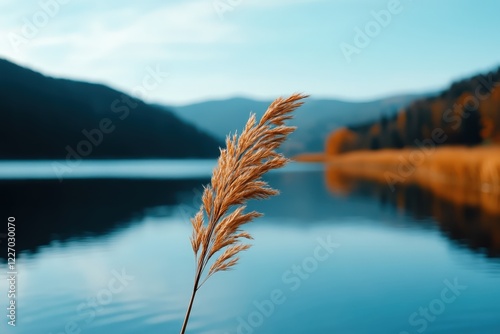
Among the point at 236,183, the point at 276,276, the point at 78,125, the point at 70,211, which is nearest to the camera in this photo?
the point at 236,183

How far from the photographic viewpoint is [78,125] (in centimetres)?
14488

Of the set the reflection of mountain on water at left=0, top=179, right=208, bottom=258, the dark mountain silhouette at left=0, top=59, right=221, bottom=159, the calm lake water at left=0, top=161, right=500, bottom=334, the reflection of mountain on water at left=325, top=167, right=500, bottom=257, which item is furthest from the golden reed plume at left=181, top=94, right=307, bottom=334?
the dark mountain silhouette at left=0, top=59, right=221, bottom=159

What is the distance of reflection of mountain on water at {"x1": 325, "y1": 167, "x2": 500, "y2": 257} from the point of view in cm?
1972

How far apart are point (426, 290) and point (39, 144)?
12580 cm

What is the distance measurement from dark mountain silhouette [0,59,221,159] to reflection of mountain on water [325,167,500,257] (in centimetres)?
10346

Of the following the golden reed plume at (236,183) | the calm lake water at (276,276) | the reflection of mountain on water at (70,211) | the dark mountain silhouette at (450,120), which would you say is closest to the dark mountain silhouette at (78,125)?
the dark mountain silhouette at (450,120)

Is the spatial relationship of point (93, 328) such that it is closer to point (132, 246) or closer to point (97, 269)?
point (97, 269)

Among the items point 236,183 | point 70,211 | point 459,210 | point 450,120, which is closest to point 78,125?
point 450,120

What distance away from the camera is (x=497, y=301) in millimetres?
11531

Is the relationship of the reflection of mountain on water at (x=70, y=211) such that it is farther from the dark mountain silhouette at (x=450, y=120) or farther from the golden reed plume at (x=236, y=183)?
the dark mountain silhouette at (x=450, y=120)

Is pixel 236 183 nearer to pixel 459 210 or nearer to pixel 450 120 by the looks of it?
pixel 459 210

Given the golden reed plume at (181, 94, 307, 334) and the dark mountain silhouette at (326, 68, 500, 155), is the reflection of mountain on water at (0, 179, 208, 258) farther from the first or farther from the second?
the dark mountain silhouette at (326, 68, 500, 155)

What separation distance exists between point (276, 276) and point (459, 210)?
1630 cm

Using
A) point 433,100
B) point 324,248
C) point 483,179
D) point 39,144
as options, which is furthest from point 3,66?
point 324,248
